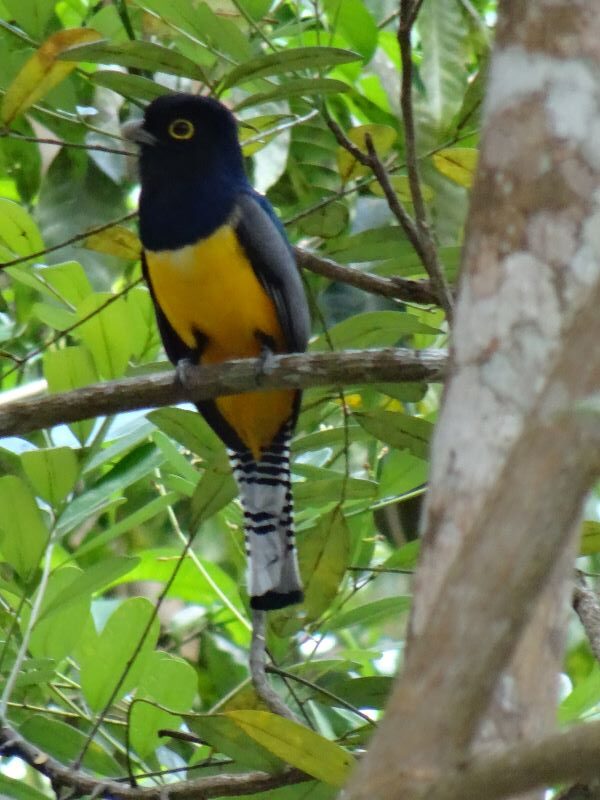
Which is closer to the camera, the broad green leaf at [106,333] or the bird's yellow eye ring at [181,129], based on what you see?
the broad green leaf at [106,333]

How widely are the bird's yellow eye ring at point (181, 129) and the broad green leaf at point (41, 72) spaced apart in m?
1.09

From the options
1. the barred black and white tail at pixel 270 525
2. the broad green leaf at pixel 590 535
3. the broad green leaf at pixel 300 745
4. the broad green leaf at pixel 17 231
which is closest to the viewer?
the broad green leaf at pixel 300 745

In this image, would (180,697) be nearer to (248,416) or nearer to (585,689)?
(585,689)

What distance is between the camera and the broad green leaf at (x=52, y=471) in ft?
9.02

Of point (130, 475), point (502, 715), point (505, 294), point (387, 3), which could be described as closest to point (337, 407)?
point (130, 475)

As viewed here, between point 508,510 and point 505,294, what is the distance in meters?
0.63

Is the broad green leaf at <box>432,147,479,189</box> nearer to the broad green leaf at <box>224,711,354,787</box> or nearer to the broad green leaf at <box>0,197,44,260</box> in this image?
the broad green leaf at <box>0,197,44,260</box>

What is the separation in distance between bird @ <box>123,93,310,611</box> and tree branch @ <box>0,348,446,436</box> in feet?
2.60

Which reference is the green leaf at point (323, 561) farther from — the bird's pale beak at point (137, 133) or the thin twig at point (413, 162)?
the bird's pale beak at point (137, 133)

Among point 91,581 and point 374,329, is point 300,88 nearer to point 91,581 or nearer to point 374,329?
point 374,329

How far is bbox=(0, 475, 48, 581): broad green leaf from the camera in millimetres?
2758

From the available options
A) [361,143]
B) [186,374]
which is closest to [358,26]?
[361,143]

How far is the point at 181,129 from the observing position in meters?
4.01

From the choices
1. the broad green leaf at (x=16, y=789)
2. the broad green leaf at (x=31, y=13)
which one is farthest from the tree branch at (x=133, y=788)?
the broad green leaf at (x=31, y=13)
